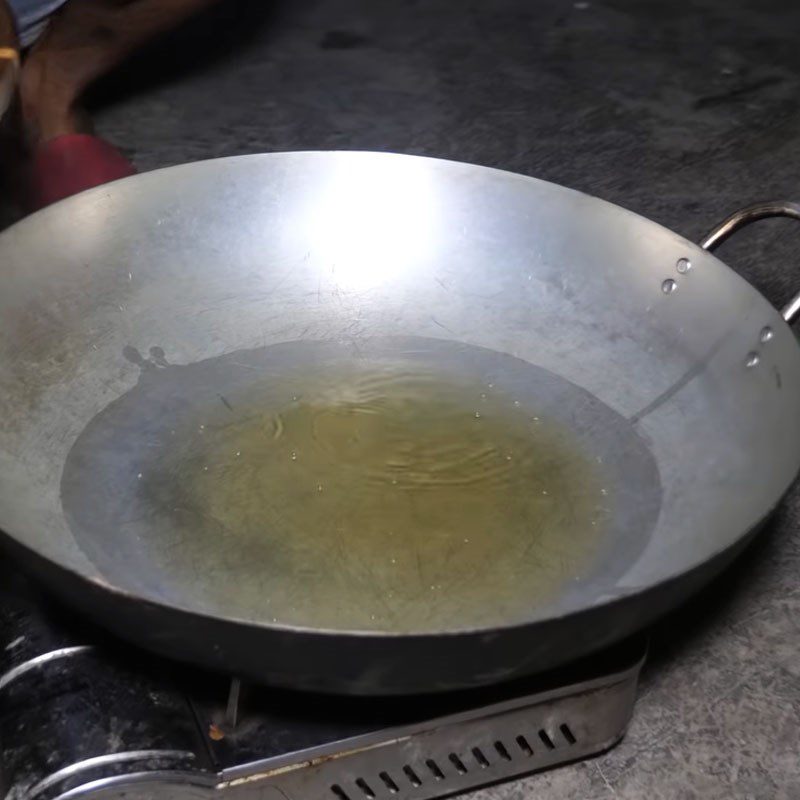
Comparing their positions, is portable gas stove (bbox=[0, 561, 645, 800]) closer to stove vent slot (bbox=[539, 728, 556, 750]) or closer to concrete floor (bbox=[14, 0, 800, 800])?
stove vent slot (bbox=[539, 728, 556, 750])

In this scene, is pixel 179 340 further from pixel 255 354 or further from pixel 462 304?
pixel 462 304

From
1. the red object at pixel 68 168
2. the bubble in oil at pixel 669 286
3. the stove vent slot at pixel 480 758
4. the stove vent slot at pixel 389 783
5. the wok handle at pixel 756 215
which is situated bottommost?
the stove vent slot at pixel 480 758

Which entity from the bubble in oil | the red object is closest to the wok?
the bubble in oil

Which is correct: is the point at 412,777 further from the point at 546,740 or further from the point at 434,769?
the point at 546,740

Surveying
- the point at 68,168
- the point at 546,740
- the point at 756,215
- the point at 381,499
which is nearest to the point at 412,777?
the point at 546,740

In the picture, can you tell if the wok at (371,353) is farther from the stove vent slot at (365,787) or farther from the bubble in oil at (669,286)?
the stove vent slot at (365,787)

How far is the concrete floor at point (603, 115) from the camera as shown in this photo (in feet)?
3.71

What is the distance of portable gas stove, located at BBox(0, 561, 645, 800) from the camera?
Answer: 84 centimetres

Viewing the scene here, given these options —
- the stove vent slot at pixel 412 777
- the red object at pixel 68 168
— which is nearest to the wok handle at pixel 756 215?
the stove vent slot at pixel 412 777

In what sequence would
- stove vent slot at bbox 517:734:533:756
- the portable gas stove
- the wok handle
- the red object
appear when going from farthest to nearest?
the red object → the wok handle → stove vent slot at bbox 517:734:533:756 → the portable gas stove

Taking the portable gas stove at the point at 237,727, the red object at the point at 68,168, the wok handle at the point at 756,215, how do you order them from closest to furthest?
the portable gas stove at the point at 237,727
the wok handle at the point at 756,215
the red object at the point at 68,168

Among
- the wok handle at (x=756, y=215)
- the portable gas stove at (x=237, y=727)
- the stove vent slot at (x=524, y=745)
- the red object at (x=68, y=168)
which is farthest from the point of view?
the red object at (x=68, y=168)

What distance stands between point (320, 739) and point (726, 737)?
416 mm

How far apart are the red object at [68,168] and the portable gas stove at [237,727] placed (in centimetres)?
84
